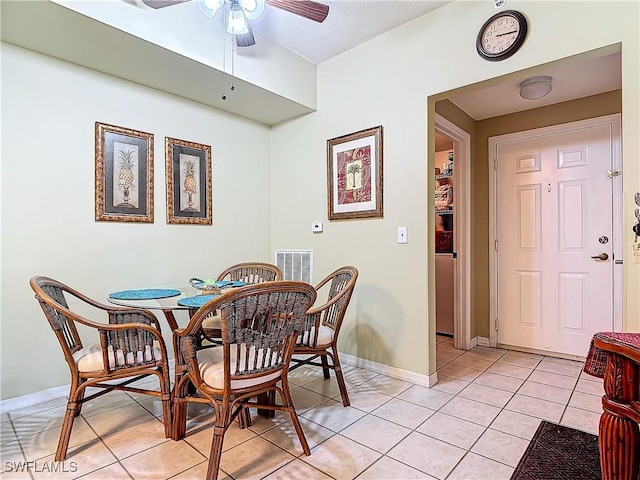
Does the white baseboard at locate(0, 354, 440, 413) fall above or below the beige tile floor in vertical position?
above

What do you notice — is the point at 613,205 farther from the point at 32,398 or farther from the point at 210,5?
the point at 32,398

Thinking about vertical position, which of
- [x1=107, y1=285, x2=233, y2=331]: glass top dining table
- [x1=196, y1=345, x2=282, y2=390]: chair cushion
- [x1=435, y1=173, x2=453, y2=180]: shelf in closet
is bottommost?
[x1=196, y1=345, x2=282, y2=390]: chair cushion

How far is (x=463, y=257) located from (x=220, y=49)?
282cm

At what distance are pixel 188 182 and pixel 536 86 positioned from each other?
2946 mm

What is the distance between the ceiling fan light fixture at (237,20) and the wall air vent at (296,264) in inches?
74.2

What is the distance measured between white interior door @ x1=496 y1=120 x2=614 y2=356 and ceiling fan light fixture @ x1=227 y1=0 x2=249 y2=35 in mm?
2742

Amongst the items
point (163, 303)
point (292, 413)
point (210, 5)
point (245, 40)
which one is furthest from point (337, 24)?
point (292, 413)

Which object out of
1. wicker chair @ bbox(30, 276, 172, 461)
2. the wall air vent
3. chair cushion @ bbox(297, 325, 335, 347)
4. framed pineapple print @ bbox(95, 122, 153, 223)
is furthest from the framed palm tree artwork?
wicker chair @ bbox(30, 276, 172, 461)

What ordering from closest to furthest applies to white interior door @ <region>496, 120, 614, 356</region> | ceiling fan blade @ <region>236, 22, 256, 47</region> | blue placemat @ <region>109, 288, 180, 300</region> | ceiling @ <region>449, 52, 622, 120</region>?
1. blue placemat @ <region>109, 288, 180, 300</region>
2. ceiling fan blade @ <region>236, 22, 256, 47</region>
3. ceiling @ <region>449, 52, 622, 120</region>
4. white interior door @ <region>496, 120, 614, 356</region>

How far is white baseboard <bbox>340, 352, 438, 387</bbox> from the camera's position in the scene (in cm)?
256

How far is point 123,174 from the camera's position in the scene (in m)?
2.62

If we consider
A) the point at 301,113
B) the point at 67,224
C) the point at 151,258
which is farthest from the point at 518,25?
the point at 67,224

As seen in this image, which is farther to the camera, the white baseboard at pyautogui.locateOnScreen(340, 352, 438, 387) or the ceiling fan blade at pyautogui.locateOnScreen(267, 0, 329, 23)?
the white baseboard at pyautogui.locateOnScreen(340, 352, 438, 387)

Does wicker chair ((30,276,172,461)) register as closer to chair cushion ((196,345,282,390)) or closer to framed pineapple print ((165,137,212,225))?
chair cushion ((196,345,282,390))
